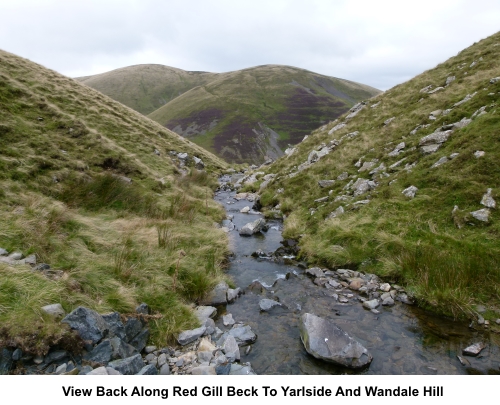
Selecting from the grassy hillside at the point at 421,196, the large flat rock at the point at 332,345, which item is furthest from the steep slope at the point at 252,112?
the large flat rock at the point at 332,345

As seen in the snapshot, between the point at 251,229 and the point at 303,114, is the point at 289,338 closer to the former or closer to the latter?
the point at 251,229

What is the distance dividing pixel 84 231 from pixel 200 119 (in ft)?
366

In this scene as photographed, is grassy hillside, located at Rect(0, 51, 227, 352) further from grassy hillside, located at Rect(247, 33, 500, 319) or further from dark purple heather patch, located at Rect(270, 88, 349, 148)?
dark purple heather patch, located at Rect(270, 88, 349, 148)

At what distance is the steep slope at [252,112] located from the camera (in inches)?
3880

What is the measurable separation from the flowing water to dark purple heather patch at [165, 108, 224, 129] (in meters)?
106

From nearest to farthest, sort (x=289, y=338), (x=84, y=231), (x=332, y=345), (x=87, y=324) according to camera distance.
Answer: (x=87, y=324) → (x=332, y=345) → (x=289, y=338) → (x=84, y=231)

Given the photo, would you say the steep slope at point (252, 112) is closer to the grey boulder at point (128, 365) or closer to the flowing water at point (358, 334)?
the flowing water at point (358, 334)

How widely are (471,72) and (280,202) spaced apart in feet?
50.3

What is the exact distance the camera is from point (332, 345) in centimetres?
648

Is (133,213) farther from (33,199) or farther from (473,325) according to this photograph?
(473,325)

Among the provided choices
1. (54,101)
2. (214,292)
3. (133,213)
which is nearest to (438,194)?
(214,292)

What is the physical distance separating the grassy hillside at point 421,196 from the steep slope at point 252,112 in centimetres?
6860

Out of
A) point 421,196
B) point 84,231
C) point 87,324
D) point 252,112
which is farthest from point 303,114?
point 87,324

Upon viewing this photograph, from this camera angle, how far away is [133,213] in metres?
13.6
